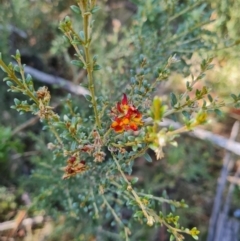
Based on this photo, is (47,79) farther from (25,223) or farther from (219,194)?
(219,194)

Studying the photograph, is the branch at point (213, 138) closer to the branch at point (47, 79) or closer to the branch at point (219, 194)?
the branch at point (219, 194)

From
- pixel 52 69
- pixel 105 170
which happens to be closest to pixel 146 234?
pixel 105 170

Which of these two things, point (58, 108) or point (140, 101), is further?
point (58, 108)

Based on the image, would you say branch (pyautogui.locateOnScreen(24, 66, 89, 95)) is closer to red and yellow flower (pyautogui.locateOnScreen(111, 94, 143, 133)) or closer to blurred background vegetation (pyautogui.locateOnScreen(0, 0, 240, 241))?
blurred background vegetation (pyautogui.locateOnScreen(0, 0, 240, 241))

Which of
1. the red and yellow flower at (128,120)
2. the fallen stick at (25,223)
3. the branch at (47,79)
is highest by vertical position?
the red and yellow flower at (128,120)

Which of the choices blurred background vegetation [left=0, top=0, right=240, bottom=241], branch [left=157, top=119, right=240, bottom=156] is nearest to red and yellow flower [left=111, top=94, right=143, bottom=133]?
blurred background vegetation [left=0, top=0, right=240, bottom=241]

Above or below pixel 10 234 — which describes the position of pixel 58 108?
above

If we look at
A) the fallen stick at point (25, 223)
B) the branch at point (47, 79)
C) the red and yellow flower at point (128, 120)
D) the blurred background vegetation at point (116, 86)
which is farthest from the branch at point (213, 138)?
the red and yellow flower at point (128, 120)

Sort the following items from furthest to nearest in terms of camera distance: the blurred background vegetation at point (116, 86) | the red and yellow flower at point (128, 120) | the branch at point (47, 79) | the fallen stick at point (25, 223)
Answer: the branch at point (47, 79) < the fallen stick at point (25, 223) < the blurred background vegetation at point (116, 86) < the red and yellow flower at point (128, 120)

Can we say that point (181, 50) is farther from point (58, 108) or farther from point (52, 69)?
point (52, 69)
